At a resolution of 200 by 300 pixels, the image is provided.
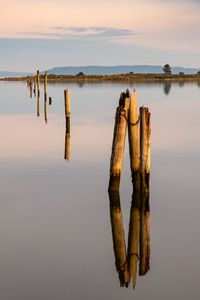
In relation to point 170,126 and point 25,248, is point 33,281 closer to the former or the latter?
point 25,248

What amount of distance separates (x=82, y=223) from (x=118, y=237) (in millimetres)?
1312

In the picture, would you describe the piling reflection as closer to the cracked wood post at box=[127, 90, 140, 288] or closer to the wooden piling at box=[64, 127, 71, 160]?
the cracked wood post at box=[127, 90, 140, 288]

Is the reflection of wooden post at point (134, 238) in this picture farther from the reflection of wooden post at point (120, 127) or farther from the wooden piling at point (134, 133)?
the reflection of wooden post at point (120, 127)

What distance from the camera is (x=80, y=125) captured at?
38.4 metres

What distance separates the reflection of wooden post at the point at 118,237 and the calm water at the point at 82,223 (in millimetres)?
116

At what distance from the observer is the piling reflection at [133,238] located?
10242 mm

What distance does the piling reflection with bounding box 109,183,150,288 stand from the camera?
10242mm

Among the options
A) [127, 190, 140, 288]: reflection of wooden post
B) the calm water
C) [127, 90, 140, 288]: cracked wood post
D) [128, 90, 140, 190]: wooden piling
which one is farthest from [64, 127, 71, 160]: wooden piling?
[128, 90, 140, 190]: wooden piling

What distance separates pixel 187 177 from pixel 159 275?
914 cm

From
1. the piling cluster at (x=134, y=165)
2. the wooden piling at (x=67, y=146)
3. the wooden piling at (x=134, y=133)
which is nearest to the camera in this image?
the piling cluster at (x=134, y=165)

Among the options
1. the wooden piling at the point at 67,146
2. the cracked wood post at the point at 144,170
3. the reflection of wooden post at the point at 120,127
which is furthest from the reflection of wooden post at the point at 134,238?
the wooden piling at the point at 67,146

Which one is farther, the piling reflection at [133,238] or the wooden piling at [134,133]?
the wooden piling at [134,133]

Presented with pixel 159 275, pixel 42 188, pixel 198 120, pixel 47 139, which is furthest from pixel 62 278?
pixel 198 120

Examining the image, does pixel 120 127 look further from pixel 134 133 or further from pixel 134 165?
pixel 134 165
